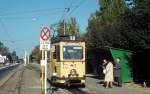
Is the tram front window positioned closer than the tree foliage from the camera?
No

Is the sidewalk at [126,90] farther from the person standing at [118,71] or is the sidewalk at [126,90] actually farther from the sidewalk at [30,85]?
the sidewalk at [30,85]

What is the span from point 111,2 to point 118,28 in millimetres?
15694

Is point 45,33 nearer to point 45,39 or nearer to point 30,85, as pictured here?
point 45,39

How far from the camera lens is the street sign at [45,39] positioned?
74.2ft

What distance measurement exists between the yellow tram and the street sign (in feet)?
21.6

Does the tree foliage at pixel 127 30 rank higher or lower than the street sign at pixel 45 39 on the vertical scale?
higher

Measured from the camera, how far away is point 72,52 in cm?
2991

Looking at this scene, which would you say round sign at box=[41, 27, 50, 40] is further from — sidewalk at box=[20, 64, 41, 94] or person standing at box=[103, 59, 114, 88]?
person standing at box=[103, 59, 114, 88]

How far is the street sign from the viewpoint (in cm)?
2262

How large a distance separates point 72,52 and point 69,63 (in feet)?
2.59

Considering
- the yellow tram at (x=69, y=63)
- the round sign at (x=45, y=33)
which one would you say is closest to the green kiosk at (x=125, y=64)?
the yellow tram at (x=69, y=63)

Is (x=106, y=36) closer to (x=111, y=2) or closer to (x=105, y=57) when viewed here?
(x=105, y=57)

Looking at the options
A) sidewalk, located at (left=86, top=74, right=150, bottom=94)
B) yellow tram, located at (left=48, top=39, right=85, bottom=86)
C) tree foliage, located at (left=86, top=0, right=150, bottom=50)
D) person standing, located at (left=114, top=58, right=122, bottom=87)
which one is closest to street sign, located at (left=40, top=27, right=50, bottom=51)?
sidewalk, located at (left=86, top=74, right=150, bottom=94)

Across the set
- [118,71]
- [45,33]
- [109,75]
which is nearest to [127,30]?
[118,71]
